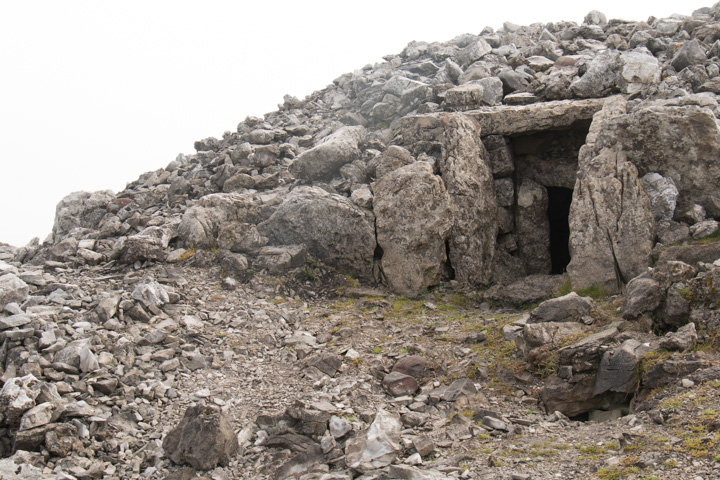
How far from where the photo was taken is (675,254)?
10102 mm

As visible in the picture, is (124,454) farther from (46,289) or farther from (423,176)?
(423,176)

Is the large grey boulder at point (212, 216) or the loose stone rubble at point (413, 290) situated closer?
the loose stone rubble at point (413, 290)

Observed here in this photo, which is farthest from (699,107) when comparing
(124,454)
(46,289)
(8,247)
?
(8,247)

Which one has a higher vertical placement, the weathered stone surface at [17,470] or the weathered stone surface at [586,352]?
the weathered stone surface at [586,352]

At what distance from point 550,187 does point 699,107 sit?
474 centimetres

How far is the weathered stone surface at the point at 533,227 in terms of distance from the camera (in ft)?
48.7

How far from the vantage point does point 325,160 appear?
1445 centimetres

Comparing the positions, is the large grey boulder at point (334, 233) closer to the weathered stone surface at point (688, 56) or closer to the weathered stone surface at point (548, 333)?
the weathered stone surface at point (548, 333)

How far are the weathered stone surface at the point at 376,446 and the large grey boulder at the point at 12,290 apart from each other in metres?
6.67

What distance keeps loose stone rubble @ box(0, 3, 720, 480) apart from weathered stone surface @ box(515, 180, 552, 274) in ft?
0.19

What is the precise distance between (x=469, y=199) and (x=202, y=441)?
8608 millimetres

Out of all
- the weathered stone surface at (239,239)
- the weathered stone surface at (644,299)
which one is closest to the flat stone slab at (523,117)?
the weathered stone surface at (239,239)

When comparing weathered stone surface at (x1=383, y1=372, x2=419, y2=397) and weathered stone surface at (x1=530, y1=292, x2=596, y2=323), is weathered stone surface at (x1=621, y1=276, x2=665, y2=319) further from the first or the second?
weathered stone surface at (x1=383, y1=372, x2=419, y2=397)

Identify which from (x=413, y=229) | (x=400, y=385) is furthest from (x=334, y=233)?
(x=400, y=385)
